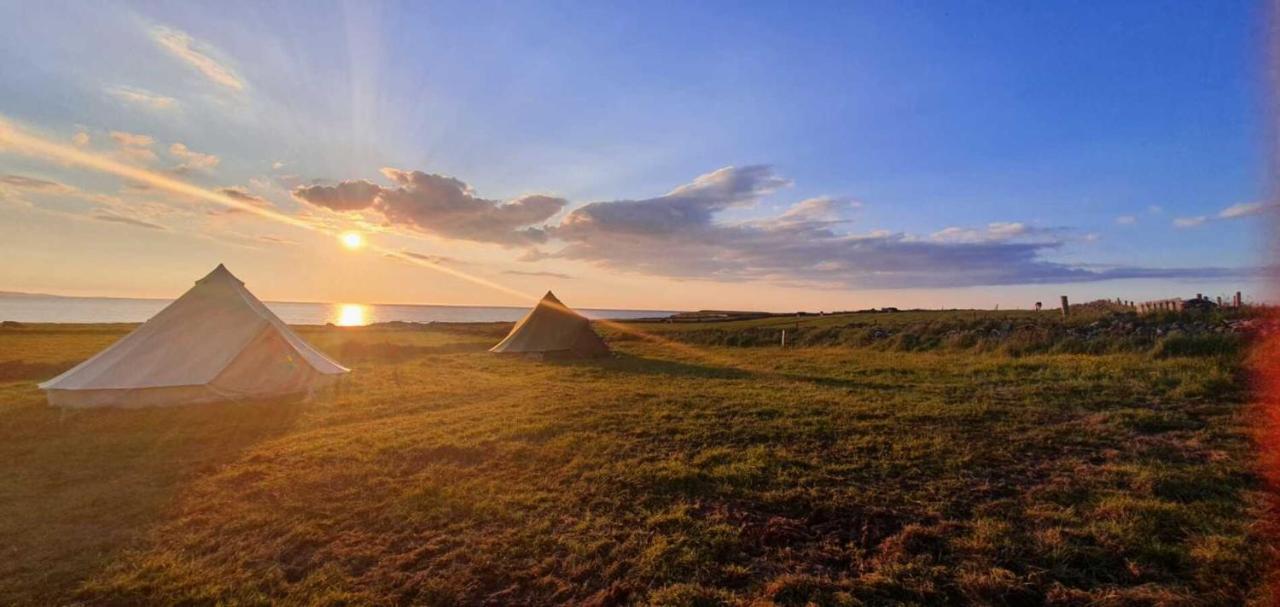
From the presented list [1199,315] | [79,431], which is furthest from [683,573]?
[1199,315]

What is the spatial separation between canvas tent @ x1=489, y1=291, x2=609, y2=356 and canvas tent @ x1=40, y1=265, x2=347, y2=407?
8017mm

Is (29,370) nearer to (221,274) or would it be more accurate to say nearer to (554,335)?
(221,274)

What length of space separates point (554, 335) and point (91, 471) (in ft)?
45.6

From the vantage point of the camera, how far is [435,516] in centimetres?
509

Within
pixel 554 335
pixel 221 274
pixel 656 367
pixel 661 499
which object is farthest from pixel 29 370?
pixel 661 499

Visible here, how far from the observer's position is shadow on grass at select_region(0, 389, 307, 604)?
14.3 ft

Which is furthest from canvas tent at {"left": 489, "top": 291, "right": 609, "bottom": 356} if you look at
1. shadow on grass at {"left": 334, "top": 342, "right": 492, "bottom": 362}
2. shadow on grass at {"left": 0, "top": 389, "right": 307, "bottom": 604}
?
shadow on grass at {"left": 0, "top": 389, "right": 307, "bottom": 604}

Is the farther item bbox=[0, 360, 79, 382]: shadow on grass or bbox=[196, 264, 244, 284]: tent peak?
bbox=[0, 360, 79, 382]: shadow on grass

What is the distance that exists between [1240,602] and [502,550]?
4756mm

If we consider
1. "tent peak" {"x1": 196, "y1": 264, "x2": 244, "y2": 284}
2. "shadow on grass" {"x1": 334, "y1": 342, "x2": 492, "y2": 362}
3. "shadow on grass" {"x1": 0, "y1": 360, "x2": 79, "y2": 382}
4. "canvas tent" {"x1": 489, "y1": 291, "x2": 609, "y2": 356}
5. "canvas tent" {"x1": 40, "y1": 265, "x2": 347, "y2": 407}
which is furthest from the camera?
"shadow on grass" {"x1": 334, "y1": 342, "x2": 492, "y2": 362}

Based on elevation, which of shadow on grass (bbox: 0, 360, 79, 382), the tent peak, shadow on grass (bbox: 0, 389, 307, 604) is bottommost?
shadow on grass (bbox: 0, 389, 307, 604)

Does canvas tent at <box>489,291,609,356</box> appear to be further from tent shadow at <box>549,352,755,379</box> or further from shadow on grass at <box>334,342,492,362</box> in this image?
shadow on grass at <box>334,342,492,362</box>

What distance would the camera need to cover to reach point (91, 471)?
6.78 meters

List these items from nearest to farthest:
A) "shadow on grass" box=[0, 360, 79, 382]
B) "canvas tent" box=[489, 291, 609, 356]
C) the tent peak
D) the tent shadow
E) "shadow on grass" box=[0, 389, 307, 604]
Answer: "shadow on grass" box=[0, 389, 307, 604] < the tent peak < the tent shadow < "shadow on grass" box=[0, 360, 79, 382] < "canvas tent" box=[489, 291, 609, 356]
